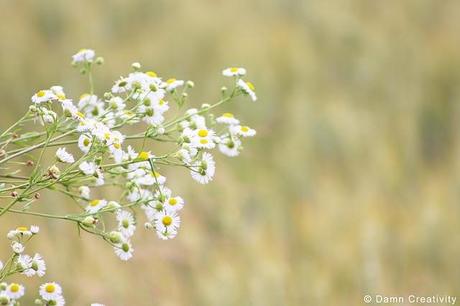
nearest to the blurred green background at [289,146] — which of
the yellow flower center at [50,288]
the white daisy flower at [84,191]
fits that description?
the white daisy flower at [84,191]

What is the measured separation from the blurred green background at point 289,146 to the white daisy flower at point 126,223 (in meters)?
1.36

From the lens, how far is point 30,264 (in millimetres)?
1403

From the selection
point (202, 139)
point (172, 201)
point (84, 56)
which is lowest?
point (172, 201)

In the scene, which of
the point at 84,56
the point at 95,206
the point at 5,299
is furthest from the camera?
the point at 84,56

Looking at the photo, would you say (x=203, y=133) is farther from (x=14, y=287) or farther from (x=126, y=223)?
(x=14, y=287)

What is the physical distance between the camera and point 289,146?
3.79m

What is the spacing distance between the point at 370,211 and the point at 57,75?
1844mm

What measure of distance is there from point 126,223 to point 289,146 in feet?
7.67

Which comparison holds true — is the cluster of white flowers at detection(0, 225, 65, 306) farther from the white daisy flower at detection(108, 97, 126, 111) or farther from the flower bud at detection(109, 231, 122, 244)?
the white daisy flower at detection(108, 97, 126, 111)

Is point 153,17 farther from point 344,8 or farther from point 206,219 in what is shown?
point 206,219

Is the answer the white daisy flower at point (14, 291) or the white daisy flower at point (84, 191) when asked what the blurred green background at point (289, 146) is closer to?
the white daisy flower at point (84, 191)

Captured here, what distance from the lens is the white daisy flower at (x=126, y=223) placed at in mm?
1506

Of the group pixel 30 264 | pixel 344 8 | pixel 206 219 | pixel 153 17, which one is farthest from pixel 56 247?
pixel 344 8

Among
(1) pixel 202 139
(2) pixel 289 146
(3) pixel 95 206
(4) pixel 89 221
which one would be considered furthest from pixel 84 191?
(2) pixel 289 146
